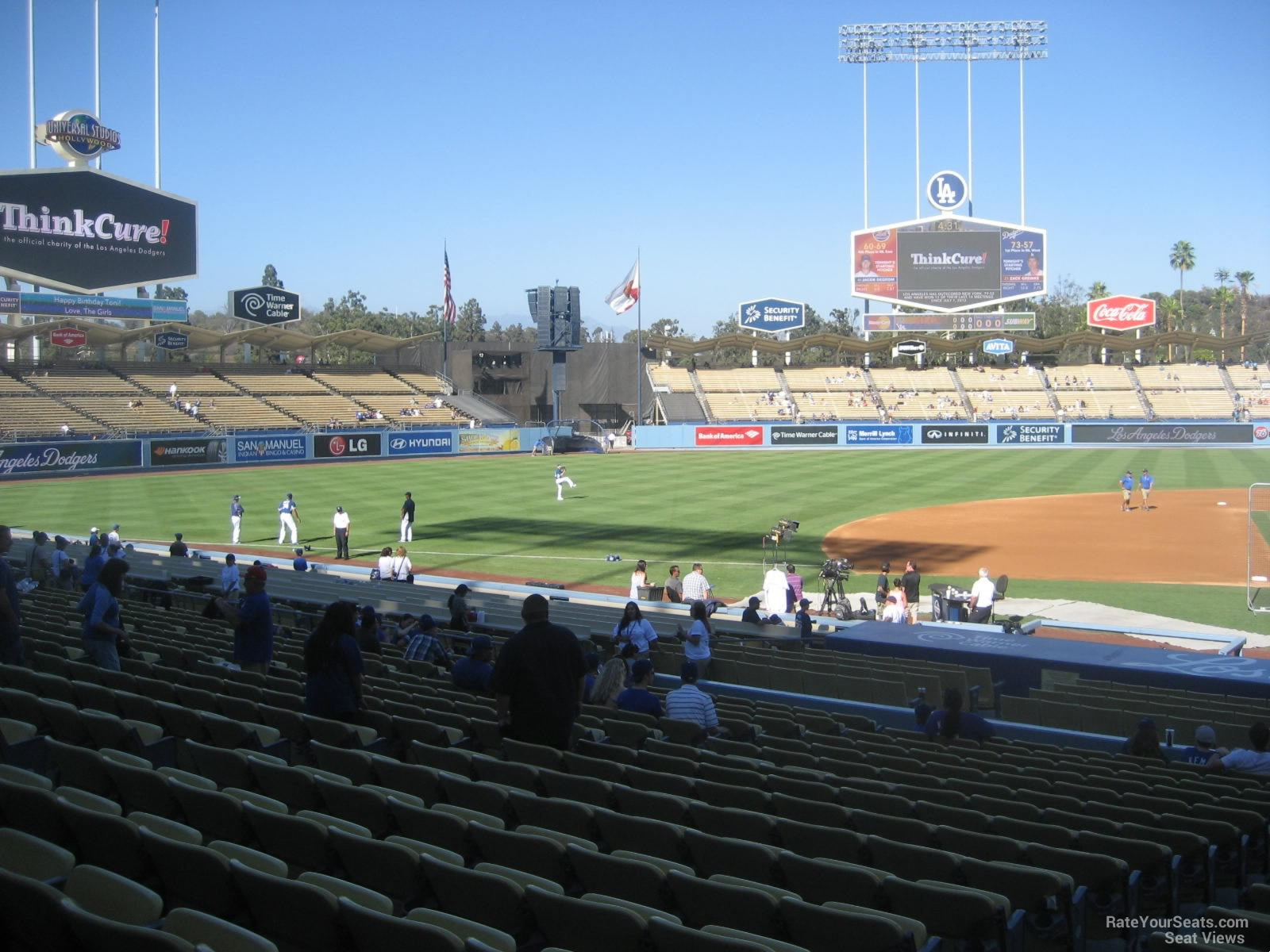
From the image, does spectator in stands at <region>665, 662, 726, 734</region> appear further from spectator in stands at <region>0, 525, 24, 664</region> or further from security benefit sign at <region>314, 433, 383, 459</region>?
security benefit sign at <region>314, 433, 383, 459</region>

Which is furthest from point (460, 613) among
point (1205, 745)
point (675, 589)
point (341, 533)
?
point (341, 533)

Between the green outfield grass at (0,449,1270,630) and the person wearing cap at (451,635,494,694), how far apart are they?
15421 mm

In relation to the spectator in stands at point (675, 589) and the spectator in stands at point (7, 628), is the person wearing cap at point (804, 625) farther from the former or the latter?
the spectator in stands at point (7, 628)

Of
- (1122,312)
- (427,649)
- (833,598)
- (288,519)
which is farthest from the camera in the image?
(1122,312)

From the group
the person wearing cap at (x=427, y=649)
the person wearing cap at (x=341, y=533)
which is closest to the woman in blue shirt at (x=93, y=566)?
the person wearing cap at (x=427, y=649)

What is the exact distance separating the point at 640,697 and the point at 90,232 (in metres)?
53.5

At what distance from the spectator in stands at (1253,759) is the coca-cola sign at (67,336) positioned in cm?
6263

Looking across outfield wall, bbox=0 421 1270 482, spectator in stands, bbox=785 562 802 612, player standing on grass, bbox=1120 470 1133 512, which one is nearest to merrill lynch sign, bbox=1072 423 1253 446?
outfield wall, bbox=0 421 1270 482

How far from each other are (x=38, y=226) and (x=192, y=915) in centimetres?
5722

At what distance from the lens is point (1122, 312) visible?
3273 inches

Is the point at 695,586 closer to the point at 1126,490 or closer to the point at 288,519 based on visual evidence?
the point at 288,519

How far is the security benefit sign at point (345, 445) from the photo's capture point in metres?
61.6

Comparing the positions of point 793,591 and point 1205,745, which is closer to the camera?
point 1205,745

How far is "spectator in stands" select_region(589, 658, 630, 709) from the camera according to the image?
10039 mm
